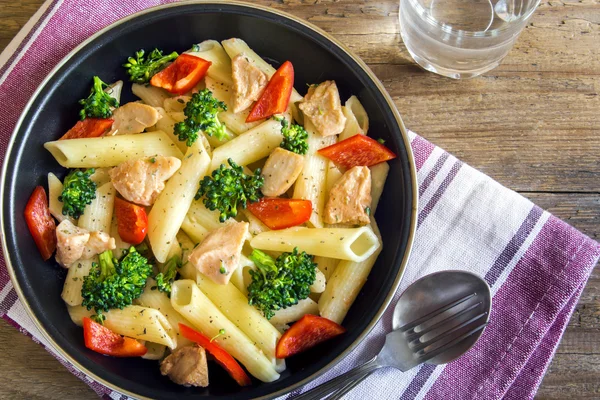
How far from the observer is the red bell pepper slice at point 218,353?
2.22 m

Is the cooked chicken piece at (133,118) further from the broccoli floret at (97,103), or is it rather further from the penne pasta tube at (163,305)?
the penne pasta tube at (163,305)

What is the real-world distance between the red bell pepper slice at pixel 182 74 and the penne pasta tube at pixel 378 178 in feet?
2.68

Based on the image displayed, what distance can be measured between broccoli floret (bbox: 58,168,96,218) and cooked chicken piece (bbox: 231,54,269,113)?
2.13 feet

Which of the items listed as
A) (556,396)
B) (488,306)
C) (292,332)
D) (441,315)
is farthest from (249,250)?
(556,396)

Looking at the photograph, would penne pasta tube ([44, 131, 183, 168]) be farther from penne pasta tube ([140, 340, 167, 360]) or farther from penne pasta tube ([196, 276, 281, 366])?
penne pasta tube ([140, 340, 167, 360])

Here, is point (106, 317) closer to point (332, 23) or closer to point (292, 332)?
point (292, 332)

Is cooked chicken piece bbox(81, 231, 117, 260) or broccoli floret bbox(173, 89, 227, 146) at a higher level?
broccoli floret bbox(173, 89, 227, 146)

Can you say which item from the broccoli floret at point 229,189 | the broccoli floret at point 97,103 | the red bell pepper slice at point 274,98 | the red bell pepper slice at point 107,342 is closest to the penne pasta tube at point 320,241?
the broccoli floret at point 229,189

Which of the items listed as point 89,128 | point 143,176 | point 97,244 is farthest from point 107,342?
point 89,128

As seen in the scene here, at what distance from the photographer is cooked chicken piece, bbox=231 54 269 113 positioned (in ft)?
7.88

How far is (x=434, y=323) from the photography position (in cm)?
246

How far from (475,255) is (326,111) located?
36.4 inches

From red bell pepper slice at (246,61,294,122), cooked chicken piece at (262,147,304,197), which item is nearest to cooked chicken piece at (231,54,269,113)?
red bell pepper slice at (246,61,294,122)

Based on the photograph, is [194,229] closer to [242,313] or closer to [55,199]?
[242,313]
